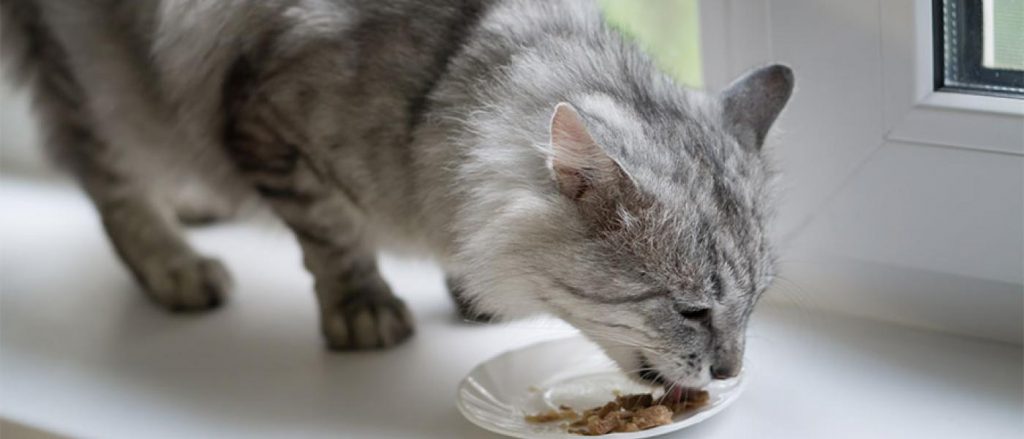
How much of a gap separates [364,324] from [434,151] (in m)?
0.32

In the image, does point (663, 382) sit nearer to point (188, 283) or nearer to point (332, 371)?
point (332, 371)

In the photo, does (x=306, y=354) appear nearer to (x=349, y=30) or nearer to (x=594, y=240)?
(x=349, y=30)

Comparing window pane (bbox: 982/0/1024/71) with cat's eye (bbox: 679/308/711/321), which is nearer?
cat's eye (bbox: 679/308/711/321)

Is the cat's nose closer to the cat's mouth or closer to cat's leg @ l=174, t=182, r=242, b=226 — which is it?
the cat's mouth

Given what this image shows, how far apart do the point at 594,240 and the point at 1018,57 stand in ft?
1.73

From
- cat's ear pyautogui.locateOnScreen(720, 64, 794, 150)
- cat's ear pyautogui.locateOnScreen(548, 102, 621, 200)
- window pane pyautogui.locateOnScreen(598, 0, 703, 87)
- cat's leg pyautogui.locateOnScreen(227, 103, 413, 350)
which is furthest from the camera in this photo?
window pane pyautogui.locateOnScreen(598, 0, 703, 87)

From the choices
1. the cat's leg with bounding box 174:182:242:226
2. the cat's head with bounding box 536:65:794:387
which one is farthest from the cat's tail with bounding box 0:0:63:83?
the cat's head with bounding box 536:65:794:387

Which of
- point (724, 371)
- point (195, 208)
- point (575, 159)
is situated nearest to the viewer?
point (575, 159)

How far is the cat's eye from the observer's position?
1.26m

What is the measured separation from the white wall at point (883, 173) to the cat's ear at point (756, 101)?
15 centimetres

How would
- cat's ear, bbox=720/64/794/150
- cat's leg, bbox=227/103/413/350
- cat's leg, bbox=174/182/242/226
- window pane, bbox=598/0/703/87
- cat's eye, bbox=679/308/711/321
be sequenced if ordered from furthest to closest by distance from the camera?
cat's leg, bbox=174/182/242/226, window pane, bbox=598/0/703/87, cat's leg, bbox=227/103/413/350, cat's ear, bbox=720/64/794/150, cat's eye, bbox=679/308/711/321

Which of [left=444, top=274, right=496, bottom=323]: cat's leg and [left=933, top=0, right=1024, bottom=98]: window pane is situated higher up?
[left=933, top=0, right=1024, bottom=98]: window pane

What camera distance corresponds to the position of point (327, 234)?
5.39 ft

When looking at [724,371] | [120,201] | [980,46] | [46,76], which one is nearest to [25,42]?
[46,76]
